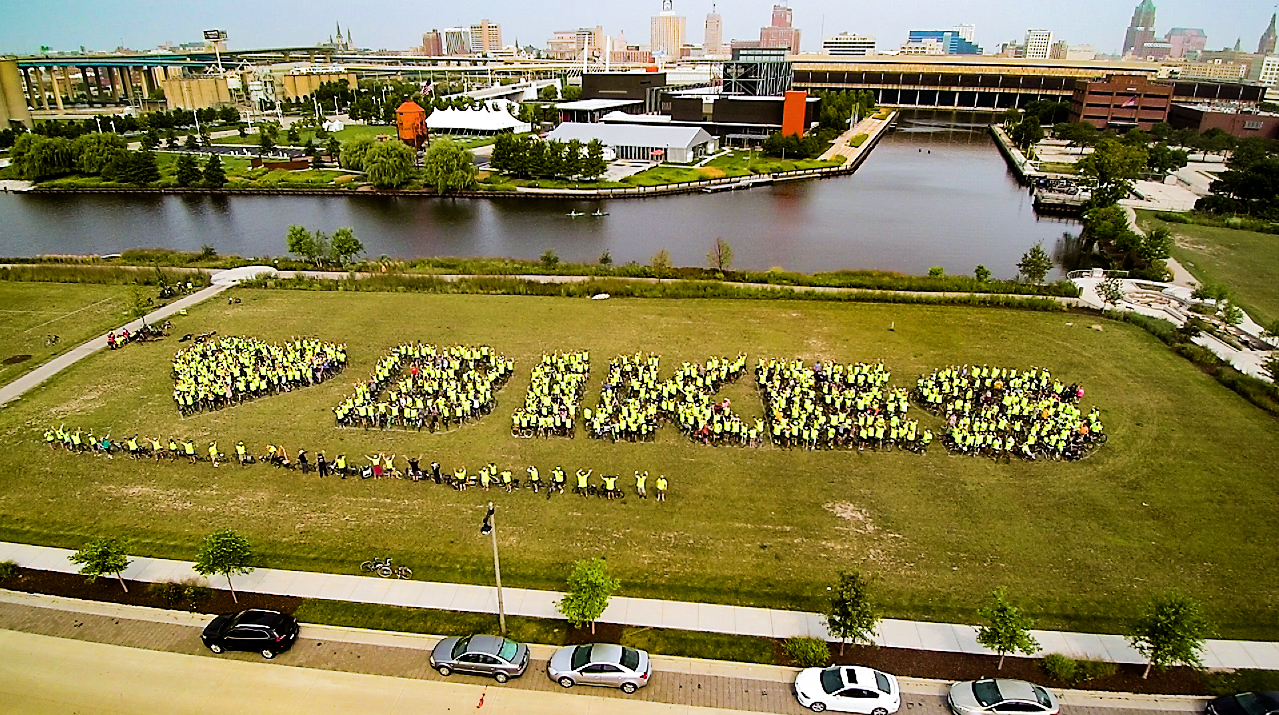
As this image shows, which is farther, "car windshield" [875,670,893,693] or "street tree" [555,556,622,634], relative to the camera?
"street tree" [555,556,622,634]

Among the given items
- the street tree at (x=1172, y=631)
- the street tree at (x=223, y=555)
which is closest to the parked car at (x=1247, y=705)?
the street tree at (x=1172, y=631)

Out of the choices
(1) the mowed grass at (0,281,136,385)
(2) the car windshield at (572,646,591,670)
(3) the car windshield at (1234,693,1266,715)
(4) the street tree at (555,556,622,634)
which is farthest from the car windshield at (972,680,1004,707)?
(1) the mowed grass at (0,281,136,385)

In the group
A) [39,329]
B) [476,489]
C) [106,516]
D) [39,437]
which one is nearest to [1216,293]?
[476,489]

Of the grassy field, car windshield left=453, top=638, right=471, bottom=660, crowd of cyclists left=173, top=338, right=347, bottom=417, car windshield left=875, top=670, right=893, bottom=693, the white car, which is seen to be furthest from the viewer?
the grassy field

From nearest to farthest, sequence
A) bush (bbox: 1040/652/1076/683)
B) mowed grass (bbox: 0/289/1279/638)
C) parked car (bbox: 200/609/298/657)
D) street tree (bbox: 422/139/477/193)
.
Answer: bush (bbox: 1040/652/1076/683), parked car (bbox: 200/609/298/657), mowed grass (bbox: 0/289/1279/638), street tree (bbox: 422/139/477/193)

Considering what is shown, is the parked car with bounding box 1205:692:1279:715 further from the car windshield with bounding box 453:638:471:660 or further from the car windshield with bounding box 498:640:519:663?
the car windshield with bounding box 453:638:471:660

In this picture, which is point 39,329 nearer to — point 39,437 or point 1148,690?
point 39,437

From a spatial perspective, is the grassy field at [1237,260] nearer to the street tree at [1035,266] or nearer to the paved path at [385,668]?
the street tree at [1035,266]
